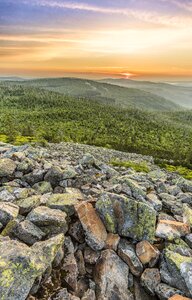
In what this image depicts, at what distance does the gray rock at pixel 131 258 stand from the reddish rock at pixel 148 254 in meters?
0.23

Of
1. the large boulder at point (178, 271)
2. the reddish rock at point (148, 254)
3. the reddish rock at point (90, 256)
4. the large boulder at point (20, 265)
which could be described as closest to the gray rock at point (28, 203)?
the large boulder at point (20, 265)

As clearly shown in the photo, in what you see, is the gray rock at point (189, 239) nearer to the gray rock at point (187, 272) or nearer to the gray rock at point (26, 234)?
the gray rock at point (187, 272)

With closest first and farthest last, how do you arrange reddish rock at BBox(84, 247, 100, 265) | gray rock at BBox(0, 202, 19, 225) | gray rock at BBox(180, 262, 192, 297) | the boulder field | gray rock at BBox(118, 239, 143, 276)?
the boulder field, gray rock at BBox(180, 262, 192, 297), gray rock at BBox(118, 239, 143, 276), reddish rock at BBox(84, 247, 100, 265), gray rock at BBox(0, 202, 19, 225)

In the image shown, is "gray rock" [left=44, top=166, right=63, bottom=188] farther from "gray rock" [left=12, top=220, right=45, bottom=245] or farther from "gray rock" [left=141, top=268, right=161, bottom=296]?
"gray rock" [left=141, top=268, right=161, bottom=296]

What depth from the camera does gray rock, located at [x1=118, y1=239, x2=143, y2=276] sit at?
43.5 feet

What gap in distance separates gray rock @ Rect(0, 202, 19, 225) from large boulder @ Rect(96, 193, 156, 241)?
13.2 feet

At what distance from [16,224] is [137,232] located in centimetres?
563

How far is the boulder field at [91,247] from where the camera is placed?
36.9ft

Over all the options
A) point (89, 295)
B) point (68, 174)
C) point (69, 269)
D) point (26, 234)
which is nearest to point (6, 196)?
point (26, 234)

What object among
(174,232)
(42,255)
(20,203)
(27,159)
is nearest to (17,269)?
(42,255)

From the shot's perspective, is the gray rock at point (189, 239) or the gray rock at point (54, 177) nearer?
the gray rock at point (189, 239)

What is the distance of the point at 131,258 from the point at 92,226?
2.29 m

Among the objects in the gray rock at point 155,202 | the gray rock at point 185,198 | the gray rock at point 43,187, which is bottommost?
the gray rock at point 185,198

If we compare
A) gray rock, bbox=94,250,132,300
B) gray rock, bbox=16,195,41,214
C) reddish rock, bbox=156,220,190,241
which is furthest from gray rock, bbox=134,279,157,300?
gray rock, bbox=16,195,41,214
